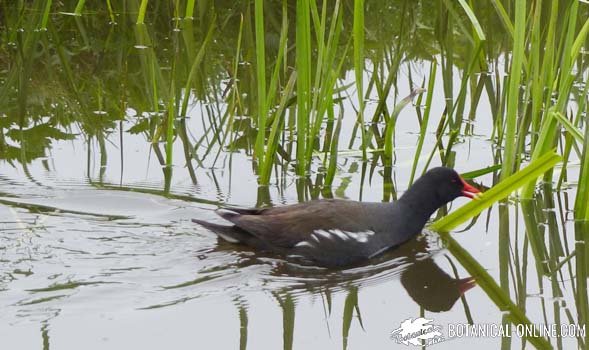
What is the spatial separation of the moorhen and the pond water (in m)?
0.09

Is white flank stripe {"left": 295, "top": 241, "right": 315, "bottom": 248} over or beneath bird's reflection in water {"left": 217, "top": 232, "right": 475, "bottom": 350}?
over

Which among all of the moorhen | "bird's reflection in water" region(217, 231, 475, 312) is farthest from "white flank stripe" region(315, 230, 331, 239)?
"bird's reflection in water" region(217, 231, 475, 312)

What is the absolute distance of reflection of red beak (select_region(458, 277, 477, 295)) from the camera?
5578 mm

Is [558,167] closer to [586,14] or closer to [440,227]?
[440,227]

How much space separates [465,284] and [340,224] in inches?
29.4

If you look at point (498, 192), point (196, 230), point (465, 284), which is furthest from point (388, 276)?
point (196, 230)

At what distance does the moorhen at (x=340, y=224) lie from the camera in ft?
19.5

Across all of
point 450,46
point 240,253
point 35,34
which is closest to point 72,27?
point 35,34

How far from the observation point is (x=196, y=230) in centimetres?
623

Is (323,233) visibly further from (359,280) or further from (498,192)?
(498,192)

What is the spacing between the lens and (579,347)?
4.90 metres

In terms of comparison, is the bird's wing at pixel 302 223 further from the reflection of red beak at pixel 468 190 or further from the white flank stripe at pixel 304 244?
the reflection of red beak at pixel 468 190

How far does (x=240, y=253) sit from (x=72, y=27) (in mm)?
3837

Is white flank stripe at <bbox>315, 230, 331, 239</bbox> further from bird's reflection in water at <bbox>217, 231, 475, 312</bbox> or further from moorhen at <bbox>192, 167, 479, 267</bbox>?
bird's reflection in water at <bbox>217, 231, 475, 312</bbox>
